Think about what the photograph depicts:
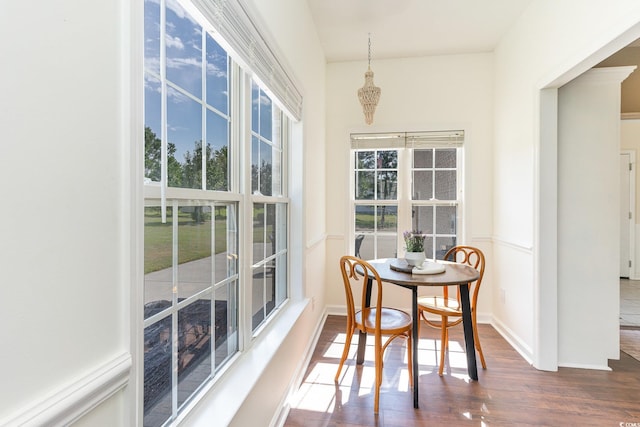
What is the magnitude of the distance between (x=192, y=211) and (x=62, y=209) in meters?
0.58

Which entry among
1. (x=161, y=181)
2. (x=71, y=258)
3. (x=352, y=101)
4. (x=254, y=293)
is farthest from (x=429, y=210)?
(x=71, y=258)

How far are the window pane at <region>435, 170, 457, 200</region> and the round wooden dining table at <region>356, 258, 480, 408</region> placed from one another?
1.23 m

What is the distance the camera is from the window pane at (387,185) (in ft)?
12.2

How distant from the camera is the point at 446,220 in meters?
3.64

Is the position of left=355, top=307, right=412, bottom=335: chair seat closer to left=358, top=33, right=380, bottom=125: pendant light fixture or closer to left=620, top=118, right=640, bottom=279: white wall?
left=358, top=33, right=380, bottom=125: pendant light fixture

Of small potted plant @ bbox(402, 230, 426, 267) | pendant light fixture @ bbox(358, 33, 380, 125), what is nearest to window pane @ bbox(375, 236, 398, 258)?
small potted plant @ bbox(402, 230, 426, 267)

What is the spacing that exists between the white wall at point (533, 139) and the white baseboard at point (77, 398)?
2552mm

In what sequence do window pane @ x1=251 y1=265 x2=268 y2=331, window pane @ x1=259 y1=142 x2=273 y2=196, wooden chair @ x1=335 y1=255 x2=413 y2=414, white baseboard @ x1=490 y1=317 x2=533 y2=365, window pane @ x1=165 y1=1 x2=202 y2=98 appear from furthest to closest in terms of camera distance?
white baseboard @ x1=490 y1=317 x2=533 y2=365 < wooden chair @ x1=335 y1=255 x2=413 y2=414 < window pane @ x1=259 y1=142 x2=273 y2=196 < window pane @ x1=251 y1=265 x2=268 y2=331 < window pane @ x1=165 y1=1 x2=202 y2=98

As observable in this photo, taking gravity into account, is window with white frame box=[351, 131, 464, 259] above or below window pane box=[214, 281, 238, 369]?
above

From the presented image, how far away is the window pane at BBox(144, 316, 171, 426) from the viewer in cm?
94

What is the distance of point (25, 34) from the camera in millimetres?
505

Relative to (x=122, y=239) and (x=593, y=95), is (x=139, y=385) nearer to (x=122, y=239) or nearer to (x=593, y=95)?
(x=122, y=239)

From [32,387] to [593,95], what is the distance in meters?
3.45

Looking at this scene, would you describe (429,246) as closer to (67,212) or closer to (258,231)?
(258,231)
